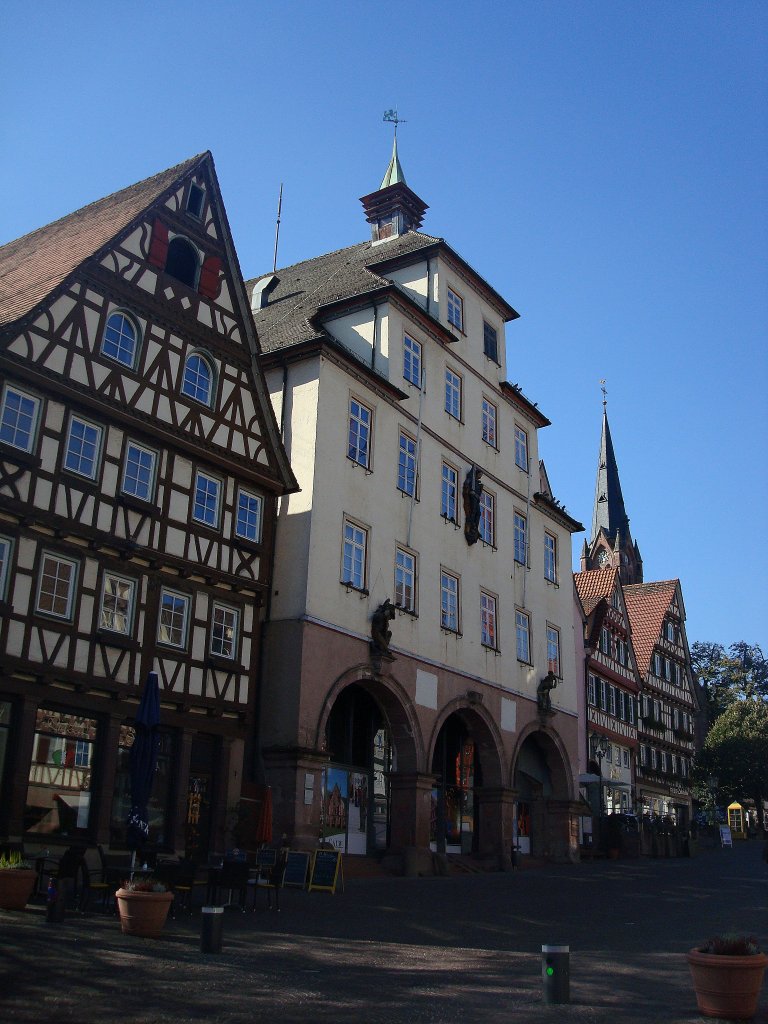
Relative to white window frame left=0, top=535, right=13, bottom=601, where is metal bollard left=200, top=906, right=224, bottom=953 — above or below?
below

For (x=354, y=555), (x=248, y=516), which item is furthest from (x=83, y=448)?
(x=354, y=555)

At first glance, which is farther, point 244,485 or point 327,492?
point 327,492

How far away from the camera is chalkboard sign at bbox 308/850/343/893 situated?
70.6 feet

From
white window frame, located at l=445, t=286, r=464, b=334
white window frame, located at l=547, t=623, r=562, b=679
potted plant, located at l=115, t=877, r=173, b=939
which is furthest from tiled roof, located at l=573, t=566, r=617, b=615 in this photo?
potted plant, located at l=115, t=877, r=173, b=939

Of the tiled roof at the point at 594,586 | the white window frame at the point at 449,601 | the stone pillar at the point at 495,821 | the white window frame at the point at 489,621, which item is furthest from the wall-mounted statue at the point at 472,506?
the tiled roof at the point at 594,586

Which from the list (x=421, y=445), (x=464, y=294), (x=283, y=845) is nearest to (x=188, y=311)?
(x=421, y=445)

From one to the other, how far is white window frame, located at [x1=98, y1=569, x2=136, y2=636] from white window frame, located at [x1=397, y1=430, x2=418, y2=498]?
10979 millimetres

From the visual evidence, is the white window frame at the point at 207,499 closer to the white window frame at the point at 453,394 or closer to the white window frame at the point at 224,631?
the white window frame at the point at 224,631

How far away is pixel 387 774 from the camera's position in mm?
30844

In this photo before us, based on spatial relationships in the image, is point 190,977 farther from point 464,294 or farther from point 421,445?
point 464,294

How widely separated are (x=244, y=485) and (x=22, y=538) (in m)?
6.84

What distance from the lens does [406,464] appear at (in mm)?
32375

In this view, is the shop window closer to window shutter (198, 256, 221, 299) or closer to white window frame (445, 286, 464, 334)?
window shutter (198, 256, 221, 299)

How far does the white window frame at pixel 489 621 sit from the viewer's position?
35.1m
